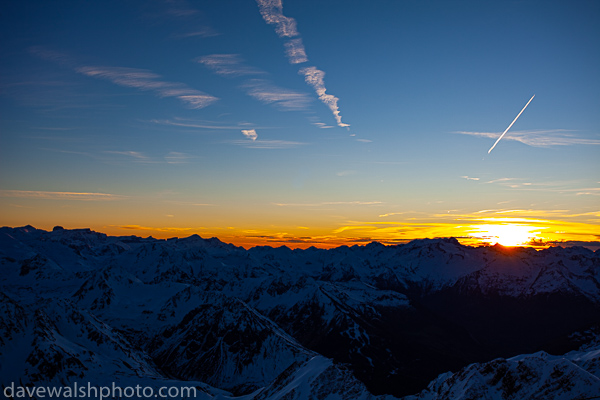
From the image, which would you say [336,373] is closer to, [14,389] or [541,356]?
[541,356]

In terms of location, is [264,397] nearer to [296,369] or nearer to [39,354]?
[296,369]

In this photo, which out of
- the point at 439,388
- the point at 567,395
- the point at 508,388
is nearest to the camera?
the point at 567,395

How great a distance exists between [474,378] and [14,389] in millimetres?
196322

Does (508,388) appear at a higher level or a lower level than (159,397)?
higher

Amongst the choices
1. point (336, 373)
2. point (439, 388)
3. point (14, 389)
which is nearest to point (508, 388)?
point (439, 388)

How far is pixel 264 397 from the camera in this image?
14850cm

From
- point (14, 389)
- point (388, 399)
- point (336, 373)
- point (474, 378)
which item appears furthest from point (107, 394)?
point (474, 378)

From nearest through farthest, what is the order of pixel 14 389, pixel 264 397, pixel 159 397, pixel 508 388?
pixel 508 388, pixel 264 397, pixel 14 389, pixel 159 397

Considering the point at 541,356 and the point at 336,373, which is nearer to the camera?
the point at 541,356

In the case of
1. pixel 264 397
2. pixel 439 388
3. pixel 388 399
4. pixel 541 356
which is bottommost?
pixel 264 397

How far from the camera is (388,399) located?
122 metres

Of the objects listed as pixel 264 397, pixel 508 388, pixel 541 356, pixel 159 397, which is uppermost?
pixel 541 356

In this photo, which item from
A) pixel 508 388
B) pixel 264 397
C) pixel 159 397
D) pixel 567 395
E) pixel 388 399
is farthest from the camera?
pixel 159 397

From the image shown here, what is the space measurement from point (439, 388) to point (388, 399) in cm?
1808
